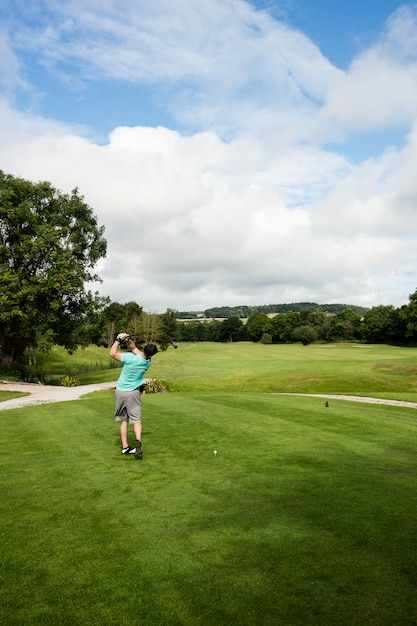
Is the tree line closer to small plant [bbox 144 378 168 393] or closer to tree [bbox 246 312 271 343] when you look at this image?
small plant [bbox 144 378 168 393]

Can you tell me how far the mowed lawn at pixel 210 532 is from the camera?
3.77 meters

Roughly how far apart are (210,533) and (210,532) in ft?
0.10

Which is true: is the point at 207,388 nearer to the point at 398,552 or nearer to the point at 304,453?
the point at 304,453

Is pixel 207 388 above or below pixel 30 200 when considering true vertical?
below

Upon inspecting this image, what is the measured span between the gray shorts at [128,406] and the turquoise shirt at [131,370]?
13cm

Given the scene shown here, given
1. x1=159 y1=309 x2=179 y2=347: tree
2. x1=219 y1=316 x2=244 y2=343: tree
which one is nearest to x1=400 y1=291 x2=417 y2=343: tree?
x1=159 y1=309 x2=179 y2=347: tree

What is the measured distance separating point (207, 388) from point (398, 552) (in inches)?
1174

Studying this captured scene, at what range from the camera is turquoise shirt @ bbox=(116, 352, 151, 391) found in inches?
363

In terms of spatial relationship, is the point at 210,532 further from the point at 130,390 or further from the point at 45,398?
the point at 45,398

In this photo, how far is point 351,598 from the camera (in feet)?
12.7

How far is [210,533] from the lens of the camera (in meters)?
5.19

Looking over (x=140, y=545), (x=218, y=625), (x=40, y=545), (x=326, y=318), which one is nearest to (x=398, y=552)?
(x=218, y=625)

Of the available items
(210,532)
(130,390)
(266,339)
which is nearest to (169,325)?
(266,339)

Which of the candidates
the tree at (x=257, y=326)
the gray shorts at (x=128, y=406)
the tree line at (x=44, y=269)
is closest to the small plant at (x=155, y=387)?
the tree line at (x=44, y=269)
